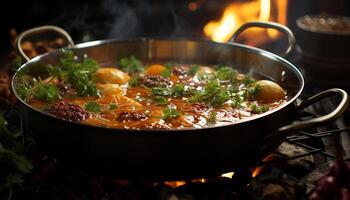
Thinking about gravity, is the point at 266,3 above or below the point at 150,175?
above

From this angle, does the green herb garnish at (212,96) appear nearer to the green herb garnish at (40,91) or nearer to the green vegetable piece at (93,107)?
the green vegetable piece at (93,107)

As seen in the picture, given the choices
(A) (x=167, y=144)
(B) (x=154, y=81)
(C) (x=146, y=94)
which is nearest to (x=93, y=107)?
(C) (x=146, y=94)

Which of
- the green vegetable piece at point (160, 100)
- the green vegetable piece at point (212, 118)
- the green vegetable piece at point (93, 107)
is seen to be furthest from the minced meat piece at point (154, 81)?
the green vegetable piece at point (212, 118)

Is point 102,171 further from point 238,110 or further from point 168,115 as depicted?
point 238,110

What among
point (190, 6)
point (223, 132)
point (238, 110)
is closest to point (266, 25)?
point (238, 110)

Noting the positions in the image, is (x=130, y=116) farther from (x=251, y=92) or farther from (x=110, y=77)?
(x=251, y=92)
